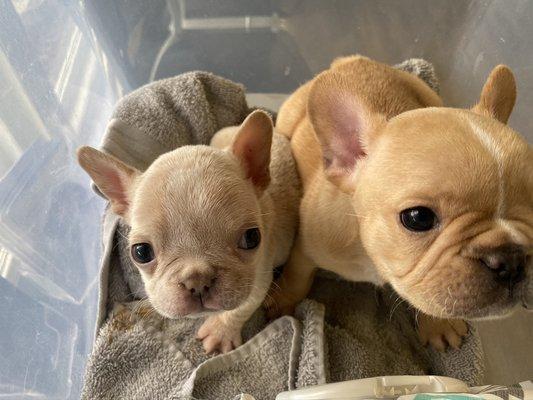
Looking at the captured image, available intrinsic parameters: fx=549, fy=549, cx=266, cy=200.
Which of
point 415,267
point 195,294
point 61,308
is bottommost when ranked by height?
point 61,308

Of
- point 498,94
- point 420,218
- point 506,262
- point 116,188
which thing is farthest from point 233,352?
point 498,94

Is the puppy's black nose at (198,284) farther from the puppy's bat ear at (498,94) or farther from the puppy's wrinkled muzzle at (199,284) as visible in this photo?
the puppy's bat ear at (498,94)

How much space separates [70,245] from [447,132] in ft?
5.95

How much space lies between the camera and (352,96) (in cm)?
180

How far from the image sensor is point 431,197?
1.41 metres

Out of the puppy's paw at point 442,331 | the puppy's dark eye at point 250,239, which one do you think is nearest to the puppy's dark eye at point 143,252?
the puppy's dark eye at point 250,239

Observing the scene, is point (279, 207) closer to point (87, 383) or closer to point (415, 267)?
point (415, 267)

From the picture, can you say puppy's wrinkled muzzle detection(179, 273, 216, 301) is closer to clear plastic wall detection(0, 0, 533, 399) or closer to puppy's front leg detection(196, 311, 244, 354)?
puppy's front leg detection(196, 311, 244, 354)

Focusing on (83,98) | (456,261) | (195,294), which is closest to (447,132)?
(456,261)

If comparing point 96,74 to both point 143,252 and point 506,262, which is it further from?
point 506,262

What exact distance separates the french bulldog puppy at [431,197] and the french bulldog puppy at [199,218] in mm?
270

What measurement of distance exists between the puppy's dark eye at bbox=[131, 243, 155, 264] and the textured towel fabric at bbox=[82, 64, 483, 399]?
2.11ft

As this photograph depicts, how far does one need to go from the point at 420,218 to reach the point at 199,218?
651 millimetres

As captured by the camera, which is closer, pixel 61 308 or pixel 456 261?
pixel 456 261
